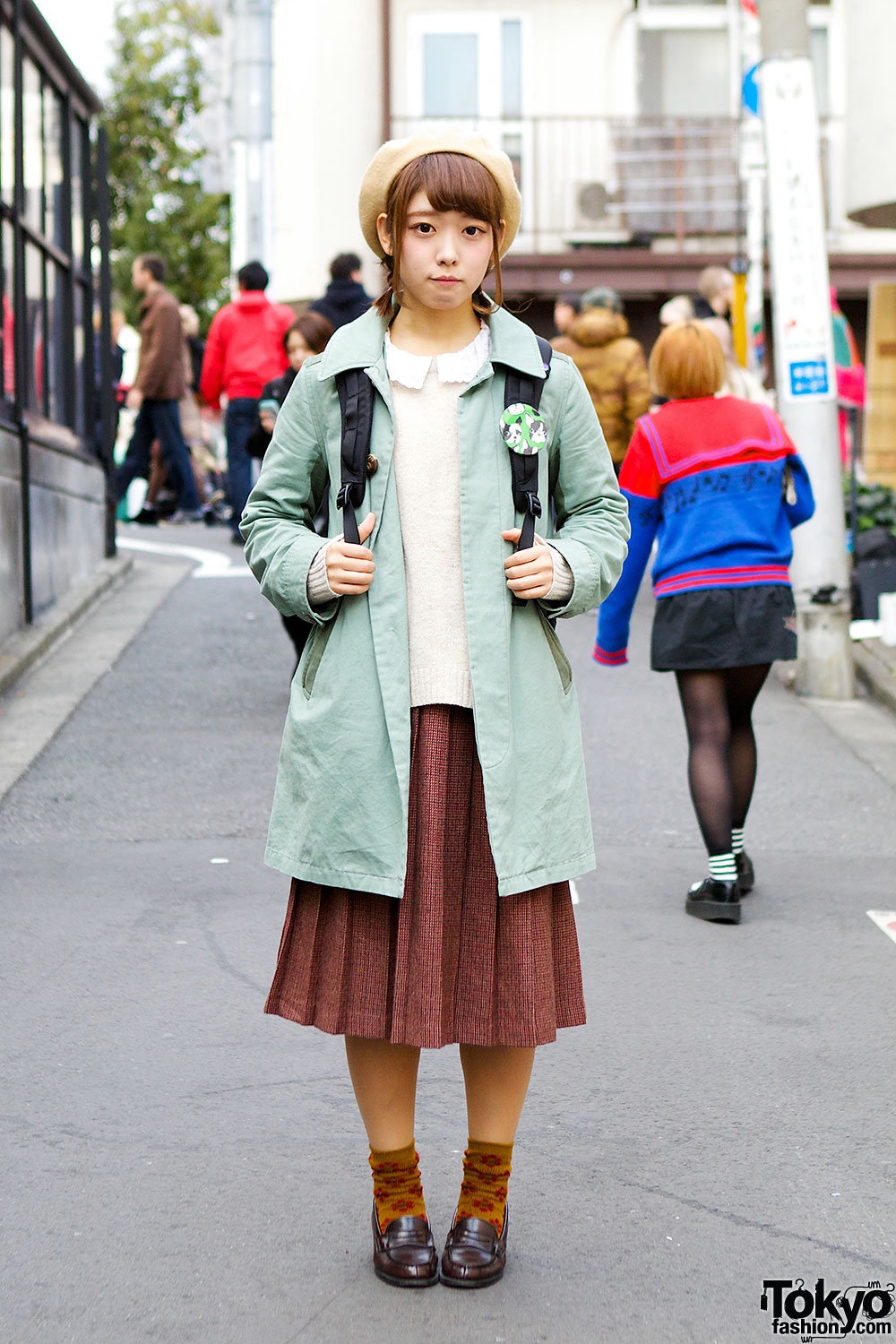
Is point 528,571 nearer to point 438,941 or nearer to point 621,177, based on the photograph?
point 438,941

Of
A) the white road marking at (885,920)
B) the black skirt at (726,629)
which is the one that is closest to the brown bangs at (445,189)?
the black skirt at (726,629)

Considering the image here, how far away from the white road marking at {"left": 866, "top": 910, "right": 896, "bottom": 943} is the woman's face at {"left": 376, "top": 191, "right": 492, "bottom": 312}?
2983 millimetres

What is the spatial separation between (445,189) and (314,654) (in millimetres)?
782

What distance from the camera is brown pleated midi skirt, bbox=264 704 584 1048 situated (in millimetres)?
2887

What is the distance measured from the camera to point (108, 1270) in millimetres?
3051

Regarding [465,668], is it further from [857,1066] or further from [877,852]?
[877,852]

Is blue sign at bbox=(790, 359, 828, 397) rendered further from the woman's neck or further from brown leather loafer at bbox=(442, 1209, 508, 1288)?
brown leather loafer at bbox=(442, 1209, 508, 1288)

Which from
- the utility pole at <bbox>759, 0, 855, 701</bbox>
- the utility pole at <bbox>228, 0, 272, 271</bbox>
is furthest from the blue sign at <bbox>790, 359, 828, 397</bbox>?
the utility pole at <bbox>228, 0, 272, 271</bbox>

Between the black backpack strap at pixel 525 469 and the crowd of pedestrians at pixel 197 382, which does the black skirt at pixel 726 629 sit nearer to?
the black backpack strap at pixel 525 469

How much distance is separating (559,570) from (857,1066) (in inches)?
69.3

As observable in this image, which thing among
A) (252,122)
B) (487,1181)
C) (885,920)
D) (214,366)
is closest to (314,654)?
(487,1181)

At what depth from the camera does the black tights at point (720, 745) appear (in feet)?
18.0

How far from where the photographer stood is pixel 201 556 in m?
13.9

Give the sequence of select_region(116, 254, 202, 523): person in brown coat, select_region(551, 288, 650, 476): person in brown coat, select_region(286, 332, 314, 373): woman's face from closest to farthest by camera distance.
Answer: select_region(286, 332, 314, 373): woman's face → select_region(551, 288, 650, 476): person in brown coat → select_region(116, 254, 202, 523): person in brown coat
